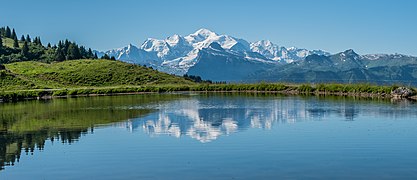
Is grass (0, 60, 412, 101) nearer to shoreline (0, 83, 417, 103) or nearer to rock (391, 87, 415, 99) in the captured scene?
shoreline (0, 83, 417, 103)

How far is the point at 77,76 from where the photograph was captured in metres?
153

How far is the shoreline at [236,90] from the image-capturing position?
315ft

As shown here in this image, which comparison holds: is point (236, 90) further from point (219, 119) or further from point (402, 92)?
point (219, 119)

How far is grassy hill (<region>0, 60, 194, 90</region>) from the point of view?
453 ft

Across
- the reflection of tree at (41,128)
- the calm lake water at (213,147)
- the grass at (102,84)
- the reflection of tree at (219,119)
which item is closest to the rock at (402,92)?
the grass at (102,84)

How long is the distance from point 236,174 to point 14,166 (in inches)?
522

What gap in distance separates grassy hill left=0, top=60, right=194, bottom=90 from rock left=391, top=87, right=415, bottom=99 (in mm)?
79345

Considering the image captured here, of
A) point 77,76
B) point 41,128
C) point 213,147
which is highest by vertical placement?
point 77,76

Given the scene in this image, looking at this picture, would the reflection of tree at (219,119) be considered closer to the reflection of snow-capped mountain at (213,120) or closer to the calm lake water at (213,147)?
the reflection of snow-capped mountain at (213,120)

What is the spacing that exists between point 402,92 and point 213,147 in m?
65.0

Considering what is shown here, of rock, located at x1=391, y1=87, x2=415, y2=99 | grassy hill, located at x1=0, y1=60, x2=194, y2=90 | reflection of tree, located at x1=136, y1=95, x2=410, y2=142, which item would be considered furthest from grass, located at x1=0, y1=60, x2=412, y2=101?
reflection of tree, located at x1=136, y1=95, x2=410, y2=142

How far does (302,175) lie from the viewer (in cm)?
2425

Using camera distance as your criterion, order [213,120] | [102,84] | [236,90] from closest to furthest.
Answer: [213,120], [236,90], [102,84]

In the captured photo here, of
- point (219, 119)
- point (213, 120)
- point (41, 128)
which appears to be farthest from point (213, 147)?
point (41, 128)
